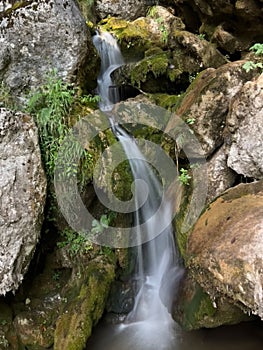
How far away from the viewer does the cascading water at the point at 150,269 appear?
480cm

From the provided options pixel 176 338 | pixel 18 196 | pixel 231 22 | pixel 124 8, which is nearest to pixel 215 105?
pixel 18 196

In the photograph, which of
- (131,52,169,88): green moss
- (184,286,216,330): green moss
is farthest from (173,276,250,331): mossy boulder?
(131,52,169,88): green moss

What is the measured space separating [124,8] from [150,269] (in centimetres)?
887

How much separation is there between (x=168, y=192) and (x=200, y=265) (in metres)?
2.09

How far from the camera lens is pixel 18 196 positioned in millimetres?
4750

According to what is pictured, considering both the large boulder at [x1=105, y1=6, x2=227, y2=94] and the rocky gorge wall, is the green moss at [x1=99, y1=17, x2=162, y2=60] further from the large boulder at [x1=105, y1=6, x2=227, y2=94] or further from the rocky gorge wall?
the rocky gorge wall

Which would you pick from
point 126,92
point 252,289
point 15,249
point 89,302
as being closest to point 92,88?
point 126,92

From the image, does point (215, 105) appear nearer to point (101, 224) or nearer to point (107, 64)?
point (101, 224)

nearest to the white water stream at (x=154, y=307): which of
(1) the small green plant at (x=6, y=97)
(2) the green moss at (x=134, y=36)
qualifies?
(1) the small green plant at (x=6, y=97)

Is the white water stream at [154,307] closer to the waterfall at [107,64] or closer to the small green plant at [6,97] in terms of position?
the waterfall at [107,64]

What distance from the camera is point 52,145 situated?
5.16m

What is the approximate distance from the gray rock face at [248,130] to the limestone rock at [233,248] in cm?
44

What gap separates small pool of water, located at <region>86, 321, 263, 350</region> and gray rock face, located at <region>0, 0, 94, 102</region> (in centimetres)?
409

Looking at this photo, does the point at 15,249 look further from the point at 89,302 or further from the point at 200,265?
the point at 200,265
